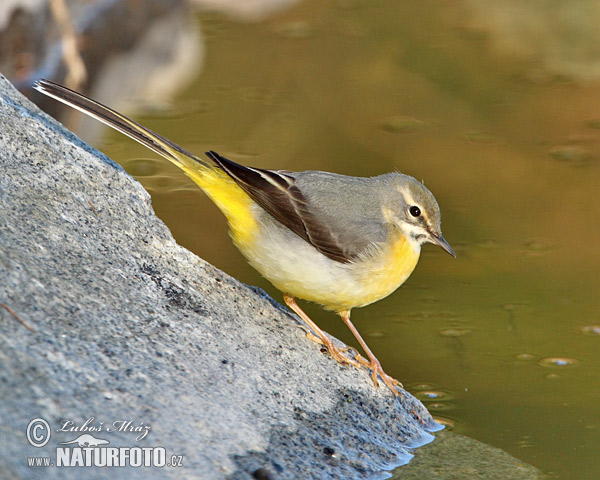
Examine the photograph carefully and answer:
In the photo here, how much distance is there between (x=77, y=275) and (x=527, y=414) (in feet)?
9.38

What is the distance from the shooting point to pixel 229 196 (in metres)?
5.22

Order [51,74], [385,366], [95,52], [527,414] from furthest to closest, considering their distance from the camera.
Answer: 1. [95,52]
2. [51,74]
3. [385,366]
4. [527,414]

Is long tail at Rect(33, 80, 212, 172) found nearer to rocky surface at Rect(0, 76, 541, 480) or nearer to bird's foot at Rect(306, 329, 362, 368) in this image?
rocky surface at Rect(0, 76, 541, 480)

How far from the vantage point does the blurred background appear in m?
5.56

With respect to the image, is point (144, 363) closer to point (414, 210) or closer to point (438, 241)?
point (414, 210)

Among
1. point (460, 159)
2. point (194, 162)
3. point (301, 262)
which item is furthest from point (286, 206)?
point (460, 159)

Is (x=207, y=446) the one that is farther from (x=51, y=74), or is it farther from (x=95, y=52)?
(x=95, y=52)

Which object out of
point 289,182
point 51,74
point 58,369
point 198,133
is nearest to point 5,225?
point 58,369

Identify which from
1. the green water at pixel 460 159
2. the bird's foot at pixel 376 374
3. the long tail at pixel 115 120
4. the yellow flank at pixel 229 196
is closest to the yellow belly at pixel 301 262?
the yellow flank at pixel 229 196

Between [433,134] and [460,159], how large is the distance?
0.64 m

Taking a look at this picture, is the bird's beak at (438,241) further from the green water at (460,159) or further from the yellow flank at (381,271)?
the green water at (460,159)

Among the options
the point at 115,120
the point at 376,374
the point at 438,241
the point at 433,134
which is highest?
the point at 433,134

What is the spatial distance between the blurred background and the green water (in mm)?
22

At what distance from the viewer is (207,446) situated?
3.47 meters
